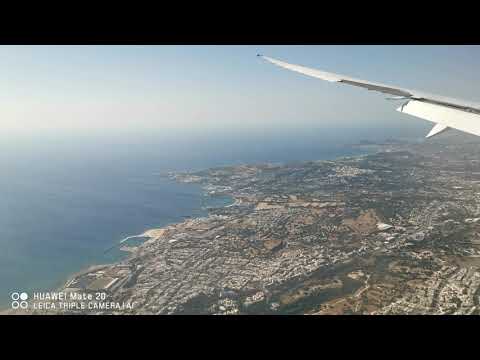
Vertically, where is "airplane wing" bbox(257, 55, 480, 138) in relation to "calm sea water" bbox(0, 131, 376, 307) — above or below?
above

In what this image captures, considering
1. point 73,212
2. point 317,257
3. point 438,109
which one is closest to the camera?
point 438,109

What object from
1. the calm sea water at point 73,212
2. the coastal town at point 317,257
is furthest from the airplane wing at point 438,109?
the calm sea water at point 73,212

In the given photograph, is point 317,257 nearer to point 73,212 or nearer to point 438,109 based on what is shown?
point 438,109

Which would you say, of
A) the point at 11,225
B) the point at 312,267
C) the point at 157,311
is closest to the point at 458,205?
the point at 312,267

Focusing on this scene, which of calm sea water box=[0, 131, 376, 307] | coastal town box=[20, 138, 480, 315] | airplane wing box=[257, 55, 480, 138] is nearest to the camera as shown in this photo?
airplane wing box=[257, 55, 480, 138]

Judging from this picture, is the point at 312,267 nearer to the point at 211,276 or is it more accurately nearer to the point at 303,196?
the point at 211,276

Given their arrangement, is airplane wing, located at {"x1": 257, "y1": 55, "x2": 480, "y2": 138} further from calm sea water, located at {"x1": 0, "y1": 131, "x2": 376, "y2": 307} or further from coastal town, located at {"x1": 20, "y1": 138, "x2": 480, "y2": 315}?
calm sea water, located at {"x1": 0, "y1": 131, "x2": 376, "y2": 307}

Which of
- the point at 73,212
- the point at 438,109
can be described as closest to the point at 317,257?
the point at 438,109

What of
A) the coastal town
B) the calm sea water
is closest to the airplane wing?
the coastal town

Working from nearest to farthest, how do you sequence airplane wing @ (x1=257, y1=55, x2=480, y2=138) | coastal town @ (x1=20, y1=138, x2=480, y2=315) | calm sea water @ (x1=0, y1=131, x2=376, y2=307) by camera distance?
airplane wing @ (x1=257, y1=55, x2=480, y2=138) → coastal town @ (x1=20, y1=138, x2=480, y2=315) → calm sea water @ (x1=0, y1=131, x2=376, y2=307)
